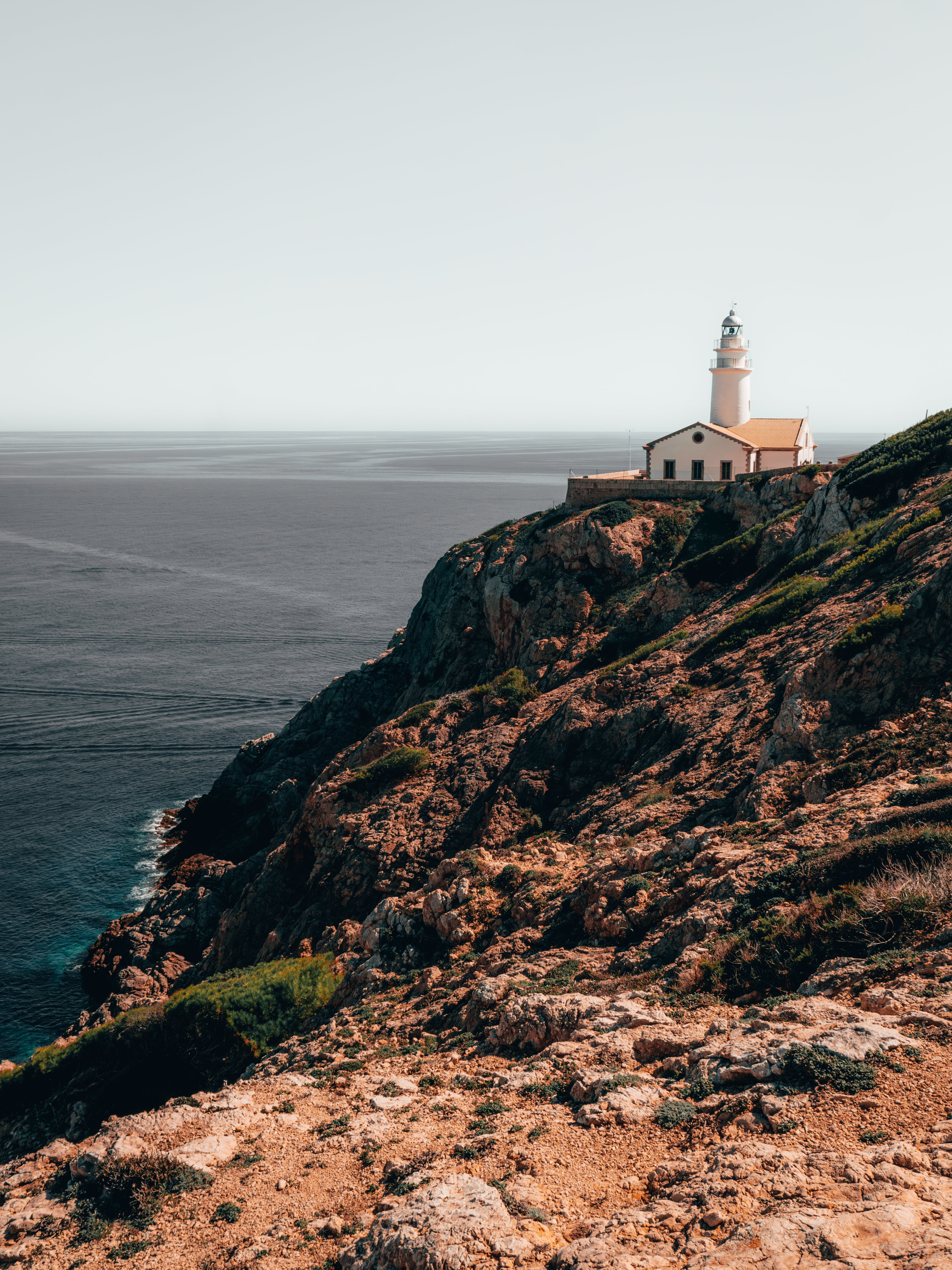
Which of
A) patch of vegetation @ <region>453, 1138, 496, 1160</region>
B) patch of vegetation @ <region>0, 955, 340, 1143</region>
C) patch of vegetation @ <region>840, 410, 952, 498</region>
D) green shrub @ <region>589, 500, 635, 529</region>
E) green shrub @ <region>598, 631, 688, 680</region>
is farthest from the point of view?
green shrub @ <region>589, 500, 635, 529</region>

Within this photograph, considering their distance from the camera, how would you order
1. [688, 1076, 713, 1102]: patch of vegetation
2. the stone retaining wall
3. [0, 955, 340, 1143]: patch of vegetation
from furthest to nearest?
the stone retaining wall
[0, 955, 340, 1143]: patch of vegetation
[688, 1076, 713, 1102]: patch of vegetation

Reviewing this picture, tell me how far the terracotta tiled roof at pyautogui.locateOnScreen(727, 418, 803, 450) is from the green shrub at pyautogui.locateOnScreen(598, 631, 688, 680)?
20877mm

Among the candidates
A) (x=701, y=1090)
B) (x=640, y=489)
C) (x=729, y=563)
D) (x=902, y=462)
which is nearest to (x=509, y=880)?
(x=701, y=1090)

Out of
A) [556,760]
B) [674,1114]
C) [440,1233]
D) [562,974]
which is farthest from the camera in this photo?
[556,760]

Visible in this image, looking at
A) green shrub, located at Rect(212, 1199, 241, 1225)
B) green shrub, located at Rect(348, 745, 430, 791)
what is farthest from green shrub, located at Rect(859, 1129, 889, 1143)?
green shrub, located at Rect(348, 745, 430, 791)

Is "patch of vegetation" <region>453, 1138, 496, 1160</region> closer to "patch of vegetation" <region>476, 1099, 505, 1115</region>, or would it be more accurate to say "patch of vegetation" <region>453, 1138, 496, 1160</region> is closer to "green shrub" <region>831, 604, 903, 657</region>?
"patch of vegetation" <region>476, 1099, 505, 1115</region>

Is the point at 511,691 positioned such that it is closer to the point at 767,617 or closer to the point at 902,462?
the point at 767,617

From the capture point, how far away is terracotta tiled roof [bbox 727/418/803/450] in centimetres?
4888

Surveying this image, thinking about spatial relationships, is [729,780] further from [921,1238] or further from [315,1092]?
[921,1238]

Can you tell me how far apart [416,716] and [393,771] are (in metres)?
4.94

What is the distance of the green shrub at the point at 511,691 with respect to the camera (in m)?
35.4

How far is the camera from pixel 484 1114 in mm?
12547

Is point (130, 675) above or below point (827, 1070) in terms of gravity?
below

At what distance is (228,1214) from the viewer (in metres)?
11.9
